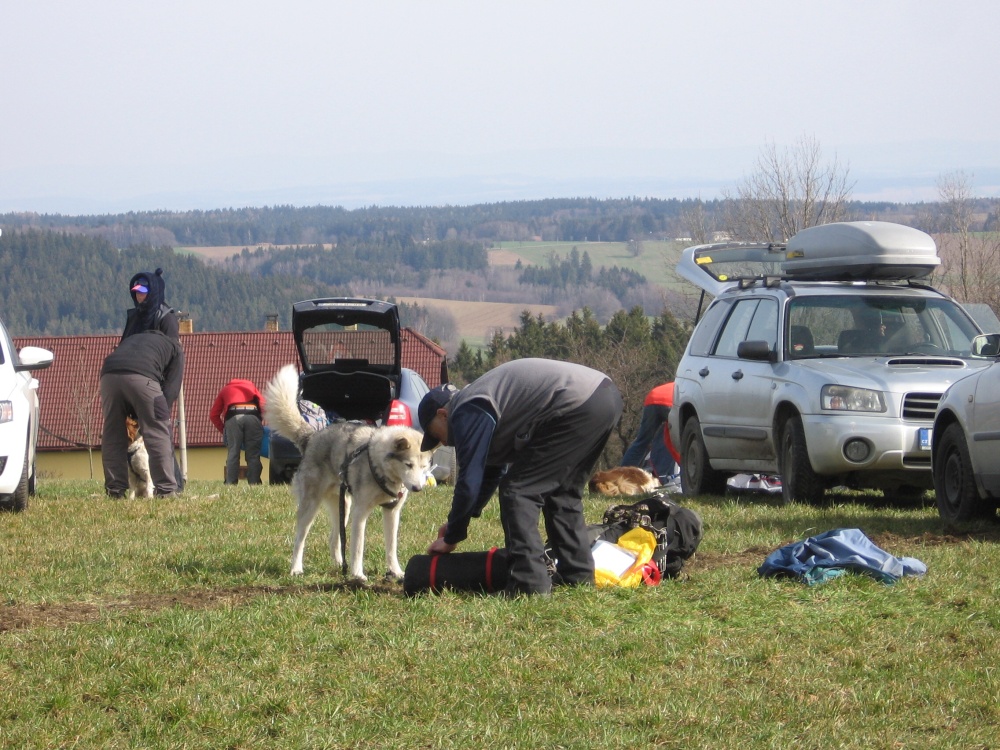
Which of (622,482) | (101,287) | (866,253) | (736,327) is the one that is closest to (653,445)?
(622,482)

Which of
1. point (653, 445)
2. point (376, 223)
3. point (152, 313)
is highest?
point (376, 223)

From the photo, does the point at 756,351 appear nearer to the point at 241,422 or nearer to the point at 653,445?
the point at 653,445

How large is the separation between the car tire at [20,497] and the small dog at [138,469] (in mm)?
1300

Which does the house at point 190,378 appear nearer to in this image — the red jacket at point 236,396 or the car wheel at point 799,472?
the red jacket at point 236,396

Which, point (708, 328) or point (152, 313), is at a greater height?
point (152, 313)

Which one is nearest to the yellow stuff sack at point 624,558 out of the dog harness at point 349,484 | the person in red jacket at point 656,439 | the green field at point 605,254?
the dog harness at point 349,484

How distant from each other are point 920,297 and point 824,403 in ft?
6.14

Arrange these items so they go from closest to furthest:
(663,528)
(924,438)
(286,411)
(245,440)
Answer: (663,528)
(286,411)
(924,438)
(245,440)

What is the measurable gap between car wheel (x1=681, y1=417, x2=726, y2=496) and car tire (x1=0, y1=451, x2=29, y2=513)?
6.45m

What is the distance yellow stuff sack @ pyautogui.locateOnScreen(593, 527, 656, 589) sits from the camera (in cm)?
729

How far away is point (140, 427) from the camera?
12023 mm

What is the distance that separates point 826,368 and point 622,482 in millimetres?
3303

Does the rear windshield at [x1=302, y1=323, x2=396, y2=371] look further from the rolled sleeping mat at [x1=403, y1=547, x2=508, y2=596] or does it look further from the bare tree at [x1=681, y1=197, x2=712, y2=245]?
the bare tree at [x1=681, y1=197, x2=712, y2=245]

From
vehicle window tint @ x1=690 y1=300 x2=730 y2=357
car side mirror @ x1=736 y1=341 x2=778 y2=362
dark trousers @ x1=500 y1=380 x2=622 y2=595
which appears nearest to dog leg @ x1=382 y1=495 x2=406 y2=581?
dark trousers @ x1=500 y1=380 x2=622 y2=595
